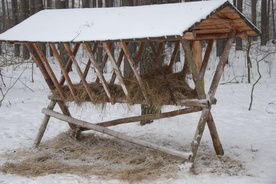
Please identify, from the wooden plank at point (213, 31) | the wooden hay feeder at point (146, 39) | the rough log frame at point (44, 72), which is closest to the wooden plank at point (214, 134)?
the wooden hay feeder at point (146, 39)

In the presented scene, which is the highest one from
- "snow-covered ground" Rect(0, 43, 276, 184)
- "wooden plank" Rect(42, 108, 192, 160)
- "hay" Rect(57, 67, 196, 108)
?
"hay" Rect(57, 67, 196, 108)

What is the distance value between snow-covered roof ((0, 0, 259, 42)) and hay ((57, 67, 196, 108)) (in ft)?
2.57

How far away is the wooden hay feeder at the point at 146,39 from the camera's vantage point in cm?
489

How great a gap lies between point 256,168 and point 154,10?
2786 mm

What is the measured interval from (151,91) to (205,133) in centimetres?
248

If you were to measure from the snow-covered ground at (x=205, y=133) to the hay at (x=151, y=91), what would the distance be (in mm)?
331

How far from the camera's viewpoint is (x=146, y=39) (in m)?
4.63

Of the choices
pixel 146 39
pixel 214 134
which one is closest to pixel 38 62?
pixel 146 39

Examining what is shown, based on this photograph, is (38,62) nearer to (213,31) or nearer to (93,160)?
(93,160)

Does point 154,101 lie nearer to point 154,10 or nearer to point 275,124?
point 154,10

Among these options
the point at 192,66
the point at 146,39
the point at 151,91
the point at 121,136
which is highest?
the point at 146,39

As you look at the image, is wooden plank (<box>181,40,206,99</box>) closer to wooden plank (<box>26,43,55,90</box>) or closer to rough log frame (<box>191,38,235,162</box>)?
rough log frame (<box>191,38,235,162</box>)

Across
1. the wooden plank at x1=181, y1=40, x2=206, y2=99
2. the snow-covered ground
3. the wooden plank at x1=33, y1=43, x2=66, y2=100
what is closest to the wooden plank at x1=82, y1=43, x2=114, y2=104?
the snow-covered ground

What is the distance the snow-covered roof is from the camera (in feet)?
15.6
